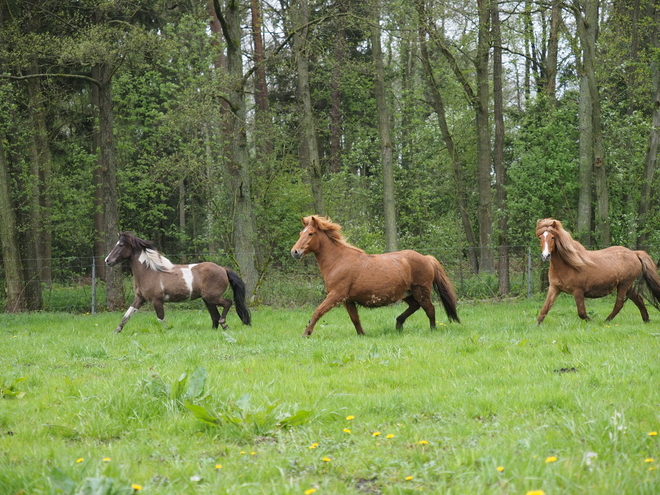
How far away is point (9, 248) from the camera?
60.3 ft

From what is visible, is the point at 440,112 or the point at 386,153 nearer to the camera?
the point at 386,153

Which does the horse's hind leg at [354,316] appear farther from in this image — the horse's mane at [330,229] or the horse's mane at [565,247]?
the horse's mane at [565,247]

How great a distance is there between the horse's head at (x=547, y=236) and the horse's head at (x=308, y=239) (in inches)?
152

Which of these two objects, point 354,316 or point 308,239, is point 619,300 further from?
point 308,239

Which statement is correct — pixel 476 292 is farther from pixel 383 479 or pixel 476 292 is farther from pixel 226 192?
pixel 383 479

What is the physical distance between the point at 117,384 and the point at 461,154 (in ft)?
83.0

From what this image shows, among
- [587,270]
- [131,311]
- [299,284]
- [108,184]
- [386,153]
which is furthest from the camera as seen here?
[386,153]

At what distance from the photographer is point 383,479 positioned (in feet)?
12.4

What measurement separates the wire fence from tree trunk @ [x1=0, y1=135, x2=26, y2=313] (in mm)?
445

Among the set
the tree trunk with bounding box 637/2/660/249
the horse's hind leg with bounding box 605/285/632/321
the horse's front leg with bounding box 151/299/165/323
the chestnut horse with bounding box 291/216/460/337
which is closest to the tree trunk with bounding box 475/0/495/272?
the tree trunk with bounding box 637/2/660/249

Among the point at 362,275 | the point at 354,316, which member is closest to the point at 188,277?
the point at 354,316

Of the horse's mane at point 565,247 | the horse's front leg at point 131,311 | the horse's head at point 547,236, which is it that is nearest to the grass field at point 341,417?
the horse's head at point 547,236

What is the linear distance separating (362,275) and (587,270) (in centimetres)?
400

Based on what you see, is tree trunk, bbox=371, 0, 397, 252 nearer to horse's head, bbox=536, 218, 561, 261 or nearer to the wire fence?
the wire fence
